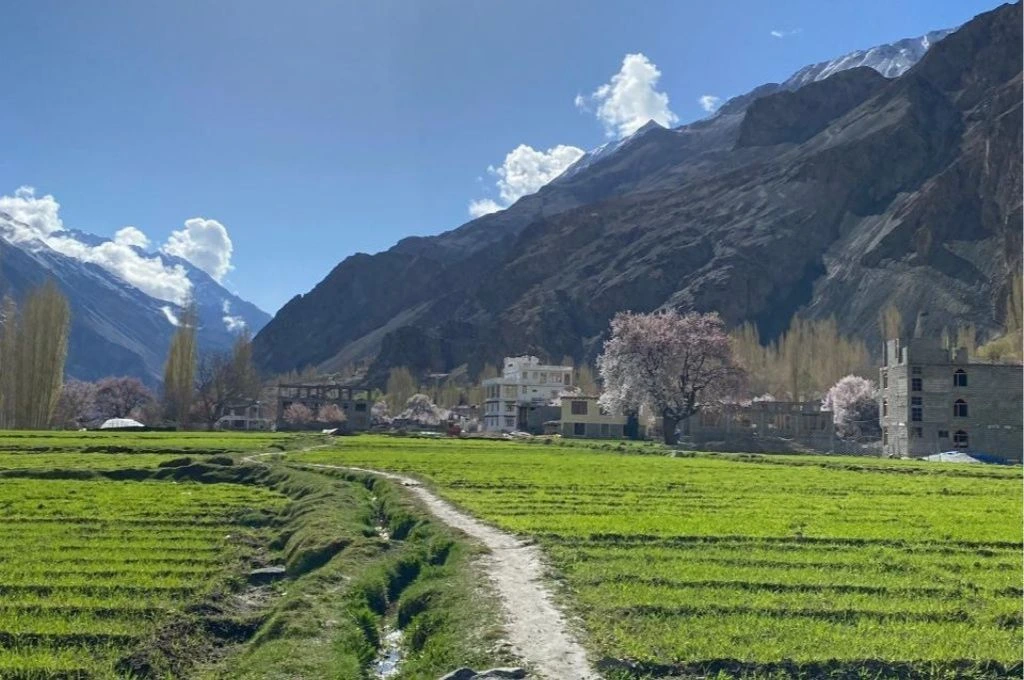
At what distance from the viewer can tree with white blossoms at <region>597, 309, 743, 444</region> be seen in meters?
99.9

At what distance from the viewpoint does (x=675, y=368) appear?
101m

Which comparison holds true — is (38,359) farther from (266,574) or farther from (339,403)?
(266,574)

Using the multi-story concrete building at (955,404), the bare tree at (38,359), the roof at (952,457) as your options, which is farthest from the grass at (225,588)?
the bare tree at (38,359)

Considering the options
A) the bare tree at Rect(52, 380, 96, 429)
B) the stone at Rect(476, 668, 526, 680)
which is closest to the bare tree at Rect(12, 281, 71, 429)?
the bare tree at Rect(52, 380, 96, 429)

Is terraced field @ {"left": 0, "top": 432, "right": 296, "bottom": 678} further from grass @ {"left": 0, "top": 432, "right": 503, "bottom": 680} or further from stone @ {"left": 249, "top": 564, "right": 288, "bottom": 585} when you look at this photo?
stone @ {"left": 249, "top": 564, "right": 288, "bottom": 585}

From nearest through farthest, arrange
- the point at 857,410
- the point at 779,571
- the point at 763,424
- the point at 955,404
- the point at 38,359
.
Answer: the point at 779,571
the point at 955,404
the point at 763,424
the point at 38,359
the point at 857,410

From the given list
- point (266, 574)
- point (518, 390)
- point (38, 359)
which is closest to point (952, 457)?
point (266, 574)

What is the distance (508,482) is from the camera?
41281 millimetres

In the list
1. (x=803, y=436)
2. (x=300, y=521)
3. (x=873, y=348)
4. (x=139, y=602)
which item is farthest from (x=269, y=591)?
(x=873, y=348)

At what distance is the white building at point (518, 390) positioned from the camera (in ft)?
542

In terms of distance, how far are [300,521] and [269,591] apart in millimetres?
8437

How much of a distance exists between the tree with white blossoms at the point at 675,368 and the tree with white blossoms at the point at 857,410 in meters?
34.9

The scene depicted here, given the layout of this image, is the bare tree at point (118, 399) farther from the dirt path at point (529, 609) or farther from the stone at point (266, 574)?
the dirt path at point (529, 609)

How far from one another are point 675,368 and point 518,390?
71.3 meters
